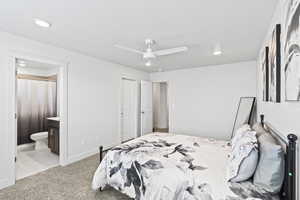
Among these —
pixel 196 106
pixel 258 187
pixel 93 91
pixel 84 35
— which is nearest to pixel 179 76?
pixel 196 106

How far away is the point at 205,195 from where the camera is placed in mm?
1325

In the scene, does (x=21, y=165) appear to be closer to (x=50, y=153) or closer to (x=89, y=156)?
(x=50, y=153)

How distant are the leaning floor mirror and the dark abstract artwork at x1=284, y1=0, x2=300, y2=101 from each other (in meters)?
2.86

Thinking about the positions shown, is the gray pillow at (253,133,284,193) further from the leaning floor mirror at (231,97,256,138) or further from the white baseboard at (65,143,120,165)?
the white baseboard at (65,143,120,165)

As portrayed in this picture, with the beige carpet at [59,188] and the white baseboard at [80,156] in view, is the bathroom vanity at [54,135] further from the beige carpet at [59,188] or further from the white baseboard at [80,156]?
the beige carpet at [59,188]

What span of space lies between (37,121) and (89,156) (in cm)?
235

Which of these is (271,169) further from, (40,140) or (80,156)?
(40,140)

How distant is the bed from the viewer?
1222 millimetres

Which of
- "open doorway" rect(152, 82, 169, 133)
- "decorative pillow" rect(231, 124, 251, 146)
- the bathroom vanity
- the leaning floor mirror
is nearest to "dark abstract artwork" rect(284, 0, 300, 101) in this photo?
"decorative pillow" rect(231, 124, 251, 146)

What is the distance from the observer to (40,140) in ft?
13.4

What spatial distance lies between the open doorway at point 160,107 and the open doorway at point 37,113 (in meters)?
4.02

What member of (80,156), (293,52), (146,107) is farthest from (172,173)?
(146,107)

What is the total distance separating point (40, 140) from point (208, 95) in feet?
16.6

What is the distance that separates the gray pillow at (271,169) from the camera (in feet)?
3.82
